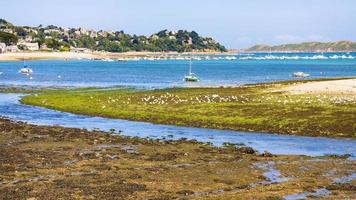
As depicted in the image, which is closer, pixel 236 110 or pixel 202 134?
pixel 202 134

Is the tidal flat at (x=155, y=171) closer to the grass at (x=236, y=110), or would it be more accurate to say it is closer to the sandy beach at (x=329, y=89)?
the grass at (x=236, y=110)

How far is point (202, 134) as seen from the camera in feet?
133

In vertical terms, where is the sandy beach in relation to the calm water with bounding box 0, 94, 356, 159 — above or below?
above

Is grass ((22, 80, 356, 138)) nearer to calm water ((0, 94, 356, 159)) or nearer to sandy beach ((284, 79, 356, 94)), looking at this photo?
calm water ((0, 94, 356, 159))

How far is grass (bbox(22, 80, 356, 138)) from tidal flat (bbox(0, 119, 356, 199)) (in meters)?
9.58

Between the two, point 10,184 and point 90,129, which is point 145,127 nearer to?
point 90,129

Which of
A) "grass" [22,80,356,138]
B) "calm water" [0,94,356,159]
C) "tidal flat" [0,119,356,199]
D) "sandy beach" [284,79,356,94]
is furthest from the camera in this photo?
"sandy beach" [284,79,356,94]

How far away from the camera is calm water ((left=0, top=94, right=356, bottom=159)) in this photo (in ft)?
112

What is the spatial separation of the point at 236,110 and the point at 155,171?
25.3 m

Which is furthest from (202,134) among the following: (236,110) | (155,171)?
(155,171)

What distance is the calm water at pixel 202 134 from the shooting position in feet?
112

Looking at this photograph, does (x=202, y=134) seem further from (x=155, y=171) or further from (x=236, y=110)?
(x=155, y=171)

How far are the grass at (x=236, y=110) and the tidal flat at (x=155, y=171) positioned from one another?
9582 mm

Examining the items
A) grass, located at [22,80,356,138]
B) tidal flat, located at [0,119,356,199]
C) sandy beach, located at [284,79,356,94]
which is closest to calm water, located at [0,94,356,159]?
grass, located at [22,80,356,138]
